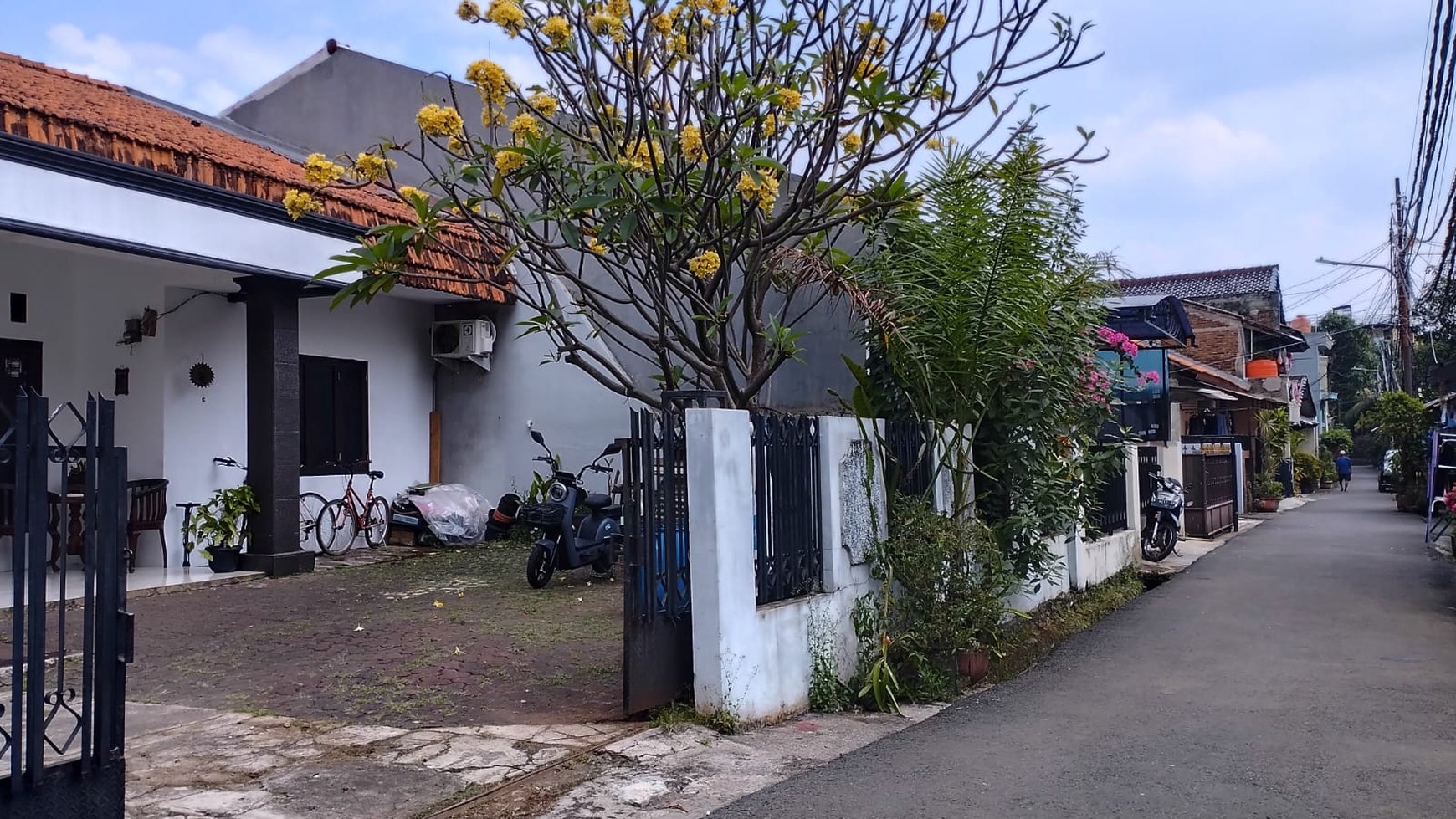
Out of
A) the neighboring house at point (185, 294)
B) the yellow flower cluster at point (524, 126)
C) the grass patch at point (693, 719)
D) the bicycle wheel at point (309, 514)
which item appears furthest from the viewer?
the bicycle wheel at point (309, 514)

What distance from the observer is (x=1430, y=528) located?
1586 cm

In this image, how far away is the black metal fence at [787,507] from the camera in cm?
607

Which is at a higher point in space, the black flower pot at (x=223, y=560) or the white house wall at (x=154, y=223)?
the white house wall at (x=154, y=223)

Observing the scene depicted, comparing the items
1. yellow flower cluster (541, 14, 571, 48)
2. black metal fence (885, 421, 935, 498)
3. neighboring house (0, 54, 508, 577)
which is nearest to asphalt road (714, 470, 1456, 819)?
black metal fence (885, 421, 935, 498)

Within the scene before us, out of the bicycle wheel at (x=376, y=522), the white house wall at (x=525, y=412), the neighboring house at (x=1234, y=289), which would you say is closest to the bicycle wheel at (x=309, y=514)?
the bicycle wheel at (x=376, y=522)

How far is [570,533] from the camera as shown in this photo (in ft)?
33.1

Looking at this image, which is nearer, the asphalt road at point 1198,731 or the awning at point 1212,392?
the asphalt road at point 1198,731

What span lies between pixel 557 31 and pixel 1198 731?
16.9ft

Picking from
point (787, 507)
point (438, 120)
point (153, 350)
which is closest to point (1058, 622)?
point (787, 507)

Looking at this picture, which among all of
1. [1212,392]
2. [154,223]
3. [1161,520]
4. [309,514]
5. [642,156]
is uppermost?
[154,223]

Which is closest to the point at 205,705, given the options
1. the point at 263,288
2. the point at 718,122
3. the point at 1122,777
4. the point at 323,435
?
the point at 718,122

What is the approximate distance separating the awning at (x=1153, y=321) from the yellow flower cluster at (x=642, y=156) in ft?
26.3

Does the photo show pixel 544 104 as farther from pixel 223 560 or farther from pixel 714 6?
pixel 223 560

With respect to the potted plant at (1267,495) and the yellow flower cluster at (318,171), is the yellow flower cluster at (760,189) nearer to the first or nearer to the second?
the yellow flower cluster at (318,171)
